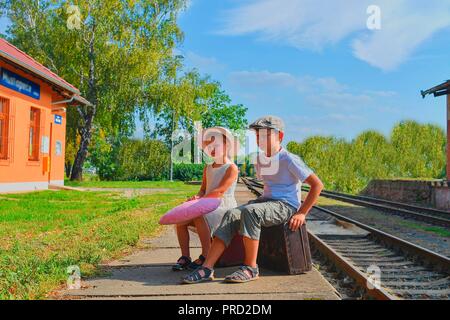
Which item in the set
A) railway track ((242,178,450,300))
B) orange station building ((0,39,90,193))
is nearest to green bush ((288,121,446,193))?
orange station building ((0,39,90,193))

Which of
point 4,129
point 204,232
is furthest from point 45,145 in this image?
point 204,232

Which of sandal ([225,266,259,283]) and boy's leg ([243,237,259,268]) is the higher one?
boy's leg ([243,237,259,268])

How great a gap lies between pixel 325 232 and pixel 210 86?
96.2ft

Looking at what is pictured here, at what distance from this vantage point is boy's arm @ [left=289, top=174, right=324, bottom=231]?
462cm

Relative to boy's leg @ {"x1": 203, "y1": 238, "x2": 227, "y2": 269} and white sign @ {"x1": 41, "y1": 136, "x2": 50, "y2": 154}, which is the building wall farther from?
boy's leg @ {"x1": 203, "y1": 238, "x2": 227, "y2": 269}

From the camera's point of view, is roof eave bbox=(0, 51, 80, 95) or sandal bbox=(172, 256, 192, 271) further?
roof eave bbox=(0, 51, 80, 95)

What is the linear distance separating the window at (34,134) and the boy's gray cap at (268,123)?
1611cm

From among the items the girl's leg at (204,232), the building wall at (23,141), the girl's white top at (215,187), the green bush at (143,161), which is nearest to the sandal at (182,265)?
the girl's leg at (204,232)

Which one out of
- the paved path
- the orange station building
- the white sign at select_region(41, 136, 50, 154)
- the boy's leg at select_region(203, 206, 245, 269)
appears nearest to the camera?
the paved path

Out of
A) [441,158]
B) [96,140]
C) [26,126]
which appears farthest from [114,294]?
[96,140]

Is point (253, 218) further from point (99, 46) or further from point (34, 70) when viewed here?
point (99, 46)

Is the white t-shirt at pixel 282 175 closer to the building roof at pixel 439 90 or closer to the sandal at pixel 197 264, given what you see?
the sandal at pixel 197 264

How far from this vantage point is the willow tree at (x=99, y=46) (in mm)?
27469

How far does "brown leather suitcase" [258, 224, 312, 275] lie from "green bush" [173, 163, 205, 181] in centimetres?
4259
